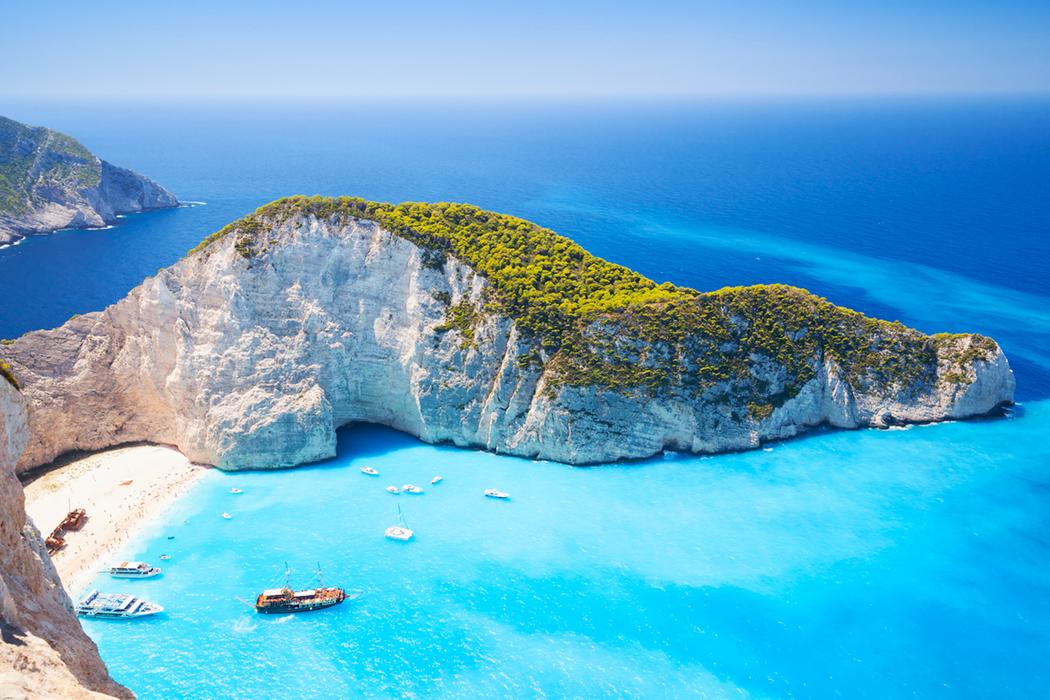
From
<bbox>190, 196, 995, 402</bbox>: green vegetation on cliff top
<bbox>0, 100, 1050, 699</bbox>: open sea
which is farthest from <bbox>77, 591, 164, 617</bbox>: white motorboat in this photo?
<bbox>190, 196, 995, 402</bbox>: green vegetation on cliff top

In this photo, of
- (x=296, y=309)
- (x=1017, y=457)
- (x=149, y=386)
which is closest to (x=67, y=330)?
(x=149, y=386)

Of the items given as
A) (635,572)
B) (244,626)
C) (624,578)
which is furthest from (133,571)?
(635,572)

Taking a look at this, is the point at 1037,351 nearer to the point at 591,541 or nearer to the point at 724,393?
the point at 724,393

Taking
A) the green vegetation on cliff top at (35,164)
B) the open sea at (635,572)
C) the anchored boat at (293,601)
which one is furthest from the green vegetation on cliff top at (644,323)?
the green vegetation on cliff top at (35,164)

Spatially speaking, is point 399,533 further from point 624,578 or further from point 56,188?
point 56,188

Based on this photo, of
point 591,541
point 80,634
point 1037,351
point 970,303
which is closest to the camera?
point 80,634

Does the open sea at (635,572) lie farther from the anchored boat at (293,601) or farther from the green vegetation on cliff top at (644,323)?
the green vegetation on cliff top at (644,323)
